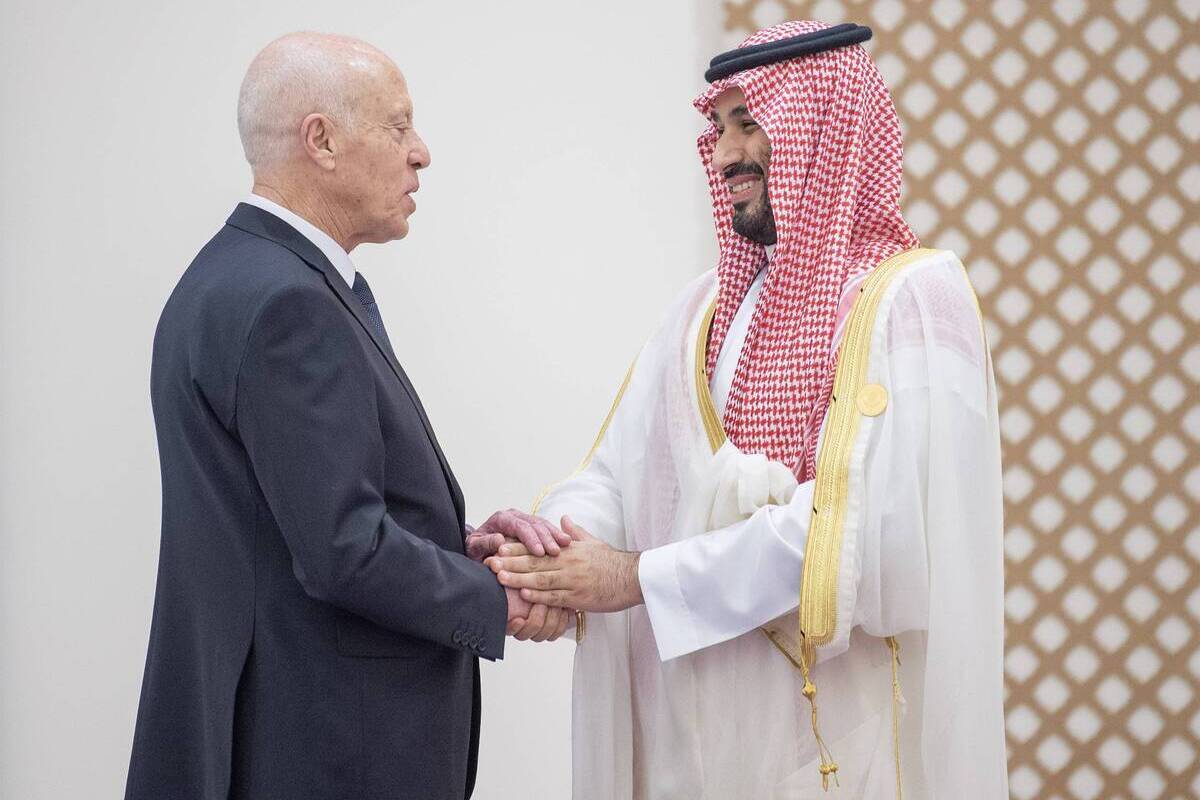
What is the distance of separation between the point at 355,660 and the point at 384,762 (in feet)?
0.40

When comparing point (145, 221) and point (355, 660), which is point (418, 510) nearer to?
point (355, 660)

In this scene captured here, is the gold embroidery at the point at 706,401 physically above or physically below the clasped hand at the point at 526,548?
above

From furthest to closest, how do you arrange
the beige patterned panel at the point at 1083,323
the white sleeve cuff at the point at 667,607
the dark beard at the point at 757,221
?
1. the beige patterned panel at the point at 1083,323
2. the dark beard at the point at 757,221
3. the white sleeve cuff at the point at 667,607

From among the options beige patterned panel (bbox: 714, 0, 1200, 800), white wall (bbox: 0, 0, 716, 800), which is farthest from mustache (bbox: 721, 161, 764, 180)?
beige patterned panel (bbox: 714, 0, 1200, 800)

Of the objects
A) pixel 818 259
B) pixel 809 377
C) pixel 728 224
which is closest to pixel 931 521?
pixel 809 377

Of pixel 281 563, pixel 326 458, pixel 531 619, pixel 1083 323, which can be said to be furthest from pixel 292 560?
pixel 1083 323

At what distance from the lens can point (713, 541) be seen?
1.69m

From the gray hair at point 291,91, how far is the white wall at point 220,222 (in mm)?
957

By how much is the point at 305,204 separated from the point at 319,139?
80mm

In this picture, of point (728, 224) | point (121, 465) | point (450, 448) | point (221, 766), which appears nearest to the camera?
point (221, 766)

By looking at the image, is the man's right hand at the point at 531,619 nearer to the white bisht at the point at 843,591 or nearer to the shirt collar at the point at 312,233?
the white bisht at the point at 843,591

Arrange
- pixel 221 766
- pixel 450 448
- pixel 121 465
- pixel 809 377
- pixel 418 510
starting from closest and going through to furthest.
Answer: pixel 221 766 → pixel 418 510 → pixel 809 377 → pixel 121 465 → pixel 450 448

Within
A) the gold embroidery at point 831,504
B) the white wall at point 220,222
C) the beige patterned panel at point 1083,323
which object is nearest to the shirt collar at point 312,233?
the gold embroidery at point 831,504

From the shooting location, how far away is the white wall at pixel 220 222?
2.49 metres
